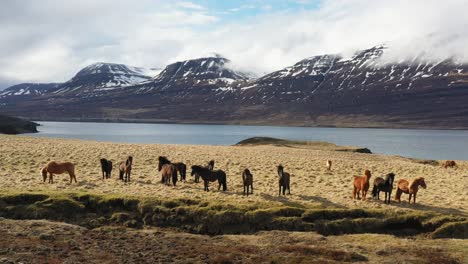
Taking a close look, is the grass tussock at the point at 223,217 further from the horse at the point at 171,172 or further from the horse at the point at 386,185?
the horse at the point at 171,172

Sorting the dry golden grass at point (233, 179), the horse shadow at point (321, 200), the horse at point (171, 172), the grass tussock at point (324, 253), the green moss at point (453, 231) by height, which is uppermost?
the horse at point (171, 172)

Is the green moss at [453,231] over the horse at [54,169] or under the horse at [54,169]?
under

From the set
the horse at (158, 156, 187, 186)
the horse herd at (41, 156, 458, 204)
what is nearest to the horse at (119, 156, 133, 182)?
the horse herd at (41, 156, 458, 204)

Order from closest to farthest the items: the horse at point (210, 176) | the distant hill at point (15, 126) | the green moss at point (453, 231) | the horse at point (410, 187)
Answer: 1. the green moss at point (453, 231)
2. the horse at point (410, 187)
3. the horse at point (210, 176)
4. the distant hill at point (15, 126)

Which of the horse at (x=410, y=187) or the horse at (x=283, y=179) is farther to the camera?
the horse at (x=283, y=179)

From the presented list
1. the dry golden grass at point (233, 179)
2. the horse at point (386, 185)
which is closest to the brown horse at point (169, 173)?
the dry golden grass at point (233, 179)

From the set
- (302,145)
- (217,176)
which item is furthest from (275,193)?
(302,145)

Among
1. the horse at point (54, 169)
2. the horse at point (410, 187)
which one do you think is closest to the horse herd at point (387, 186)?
the horse at point (410, 187)

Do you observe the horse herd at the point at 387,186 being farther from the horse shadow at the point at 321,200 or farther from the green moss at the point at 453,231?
the green moss at the point at 453,231

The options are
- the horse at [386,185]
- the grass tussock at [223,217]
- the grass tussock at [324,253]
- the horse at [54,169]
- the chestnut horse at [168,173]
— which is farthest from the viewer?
the chestnut horse at [168,173]

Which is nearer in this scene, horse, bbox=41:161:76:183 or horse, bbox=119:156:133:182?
horse, bbox=41:161:76:183

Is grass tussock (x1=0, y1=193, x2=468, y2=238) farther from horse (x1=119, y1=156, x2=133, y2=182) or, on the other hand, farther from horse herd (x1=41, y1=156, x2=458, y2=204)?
horse (x1=119, y1=156, x2=133, y2=182)

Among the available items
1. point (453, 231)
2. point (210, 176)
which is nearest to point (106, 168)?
point (210, 176)

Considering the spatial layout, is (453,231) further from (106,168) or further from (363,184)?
(106,168)
